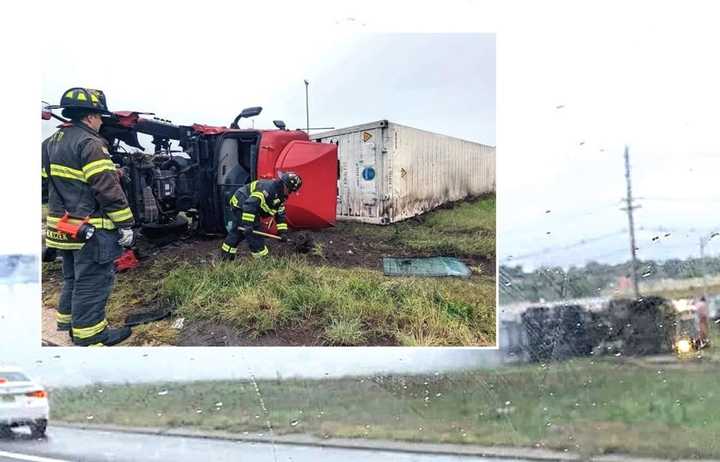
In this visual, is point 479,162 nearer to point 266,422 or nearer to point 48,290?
point 266,422

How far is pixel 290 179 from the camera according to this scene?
223 centimetres

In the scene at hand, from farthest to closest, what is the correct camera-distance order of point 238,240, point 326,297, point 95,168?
point 238,240, point 326,297, point 95,168

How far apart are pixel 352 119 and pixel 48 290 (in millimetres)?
1217

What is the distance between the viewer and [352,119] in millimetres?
2127

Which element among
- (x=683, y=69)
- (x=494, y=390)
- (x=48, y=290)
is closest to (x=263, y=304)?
(x=48, y=290)

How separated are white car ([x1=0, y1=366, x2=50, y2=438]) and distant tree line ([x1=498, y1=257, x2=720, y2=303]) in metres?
1.66

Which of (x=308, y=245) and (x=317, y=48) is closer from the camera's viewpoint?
(x=317, y=48)

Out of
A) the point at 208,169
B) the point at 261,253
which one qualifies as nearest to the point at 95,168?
the point at 208,169

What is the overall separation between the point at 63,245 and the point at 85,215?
0.13m

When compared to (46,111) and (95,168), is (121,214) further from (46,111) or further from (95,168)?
(46,111)

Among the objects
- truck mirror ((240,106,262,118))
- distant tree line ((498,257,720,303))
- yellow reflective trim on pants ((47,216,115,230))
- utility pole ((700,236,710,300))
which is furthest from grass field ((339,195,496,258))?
yellow reflective trim on pants ((47,216,115,230))

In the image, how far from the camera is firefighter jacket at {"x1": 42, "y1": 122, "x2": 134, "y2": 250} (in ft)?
6.51

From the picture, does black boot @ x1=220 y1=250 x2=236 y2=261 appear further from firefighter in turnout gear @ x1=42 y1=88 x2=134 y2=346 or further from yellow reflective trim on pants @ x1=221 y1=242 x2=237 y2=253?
firefighter in turnout gear @ x1=42 y1=88 x2=134 y2=346

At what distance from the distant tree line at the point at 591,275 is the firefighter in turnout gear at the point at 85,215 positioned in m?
1.38
